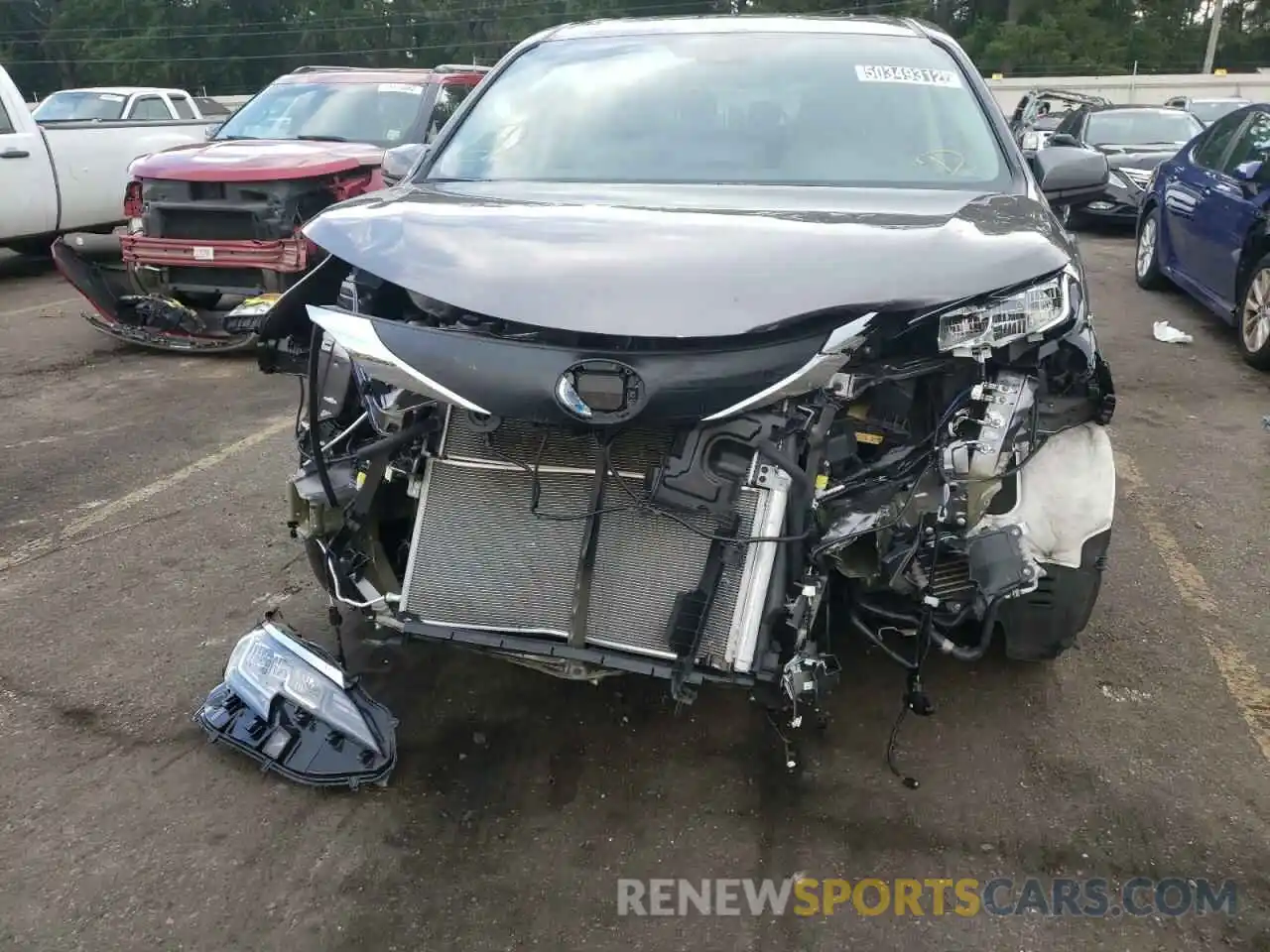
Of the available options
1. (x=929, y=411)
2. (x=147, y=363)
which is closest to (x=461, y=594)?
(x=929, y=411)

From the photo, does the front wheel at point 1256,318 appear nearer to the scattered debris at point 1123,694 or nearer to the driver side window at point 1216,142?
the driver side window at point 1216,142

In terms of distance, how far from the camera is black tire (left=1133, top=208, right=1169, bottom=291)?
904 centimetres

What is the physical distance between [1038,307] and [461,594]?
160 centimetres

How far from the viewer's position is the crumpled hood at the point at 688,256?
91.3 inches

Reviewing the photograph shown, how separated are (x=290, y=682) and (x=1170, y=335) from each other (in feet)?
23.8

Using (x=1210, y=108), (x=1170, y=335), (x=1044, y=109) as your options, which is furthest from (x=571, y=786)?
(x=1044, y=109)

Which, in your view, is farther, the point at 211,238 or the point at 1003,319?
the point at 211,238

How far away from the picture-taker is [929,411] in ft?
8.97

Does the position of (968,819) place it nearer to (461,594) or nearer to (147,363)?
(461,594)

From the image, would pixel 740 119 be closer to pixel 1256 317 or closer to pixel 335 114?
pixel 1256 317

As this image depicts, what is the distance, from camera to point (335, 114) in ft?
27.3

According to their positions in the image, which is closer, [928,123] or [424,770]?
[424,770]

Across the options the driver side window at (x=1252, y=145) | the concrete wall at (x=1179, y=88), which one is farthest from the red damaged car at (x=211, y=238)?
the concrete wall at (x=1179, y=88)

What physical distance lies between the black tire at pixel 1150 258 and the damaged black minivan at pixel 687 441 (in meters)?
6.95
